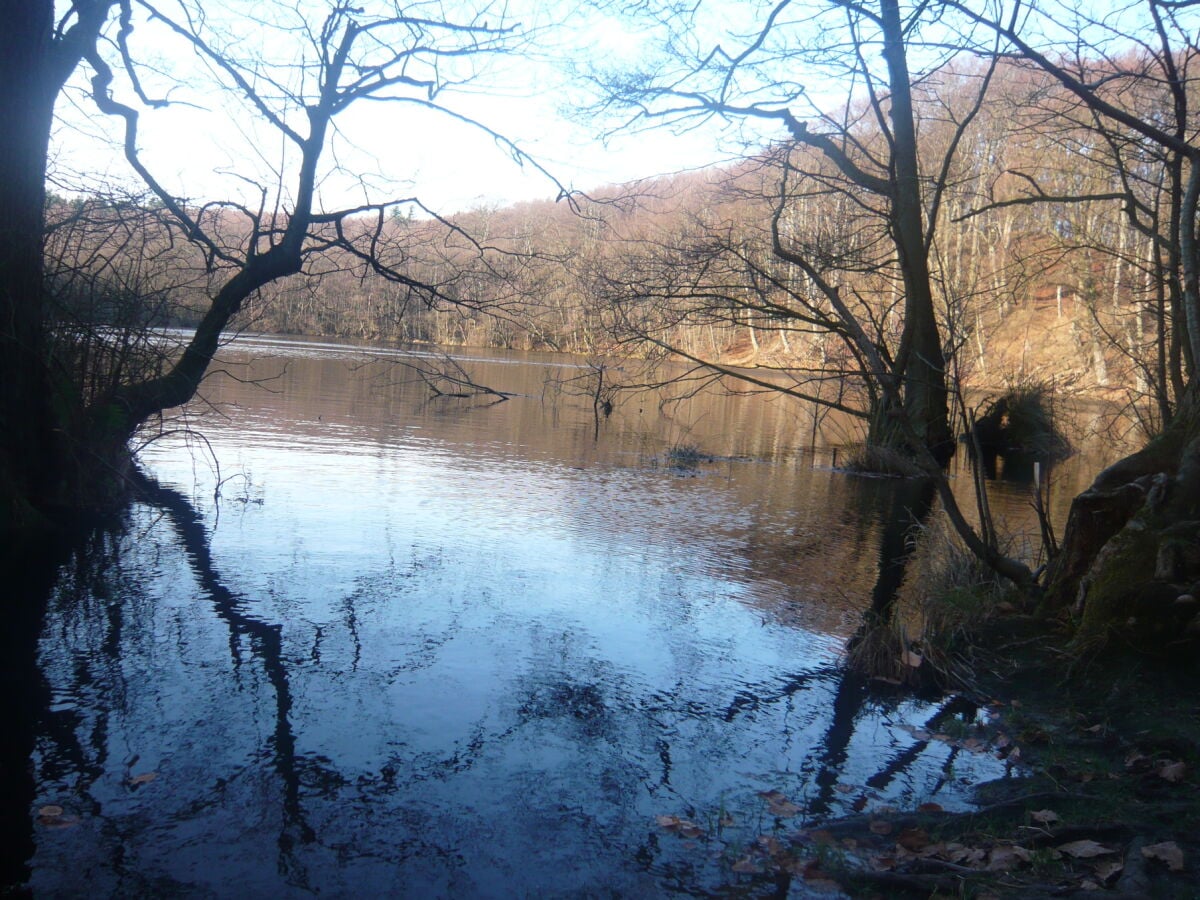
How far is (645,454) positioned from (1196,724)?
14023mm

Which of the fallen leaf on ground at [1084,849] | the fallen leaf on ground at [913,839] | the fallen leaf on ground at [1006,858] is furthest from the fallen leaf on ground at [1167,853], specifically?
the fallen leaf on ground at [913,839]

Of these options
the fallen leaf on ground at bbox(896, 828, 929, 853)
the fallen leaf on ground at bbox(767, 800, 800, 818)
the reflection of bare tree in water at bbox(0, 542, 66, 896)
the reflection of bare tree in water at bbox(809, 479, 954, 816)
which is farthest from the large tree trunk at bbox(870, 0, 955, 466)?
the reflection of bare tree in water at bbox(0, 542, 66, 896)

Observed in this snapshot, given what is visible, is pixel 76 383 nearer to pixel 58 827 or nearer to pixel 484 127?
pixel 484 127

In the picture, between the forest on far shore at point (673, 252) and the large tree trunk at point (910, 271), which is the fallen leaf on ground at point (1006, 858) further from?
the forest on far shore at point (673, 252)

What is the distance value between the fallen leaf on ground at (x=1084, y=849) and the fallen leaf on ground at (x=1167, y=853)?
15 cm

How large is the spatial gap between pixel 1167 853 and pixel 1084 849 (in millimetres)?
307

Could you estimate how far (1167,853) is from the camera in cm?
394

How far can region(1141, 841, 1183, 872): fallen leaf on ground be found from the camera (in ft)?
12.7

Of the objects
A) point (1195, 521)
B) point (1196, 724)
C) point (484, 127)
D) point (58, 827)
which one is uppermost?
point (484, 127)

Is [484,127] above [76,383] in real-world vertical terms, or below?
above

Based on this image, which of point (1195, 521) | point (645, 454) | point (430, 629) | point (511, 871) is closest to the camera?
point (511, 871)

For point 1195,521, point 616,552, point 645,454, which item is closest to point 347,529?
point 616,552

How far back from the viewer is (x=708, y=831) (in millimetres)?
4625

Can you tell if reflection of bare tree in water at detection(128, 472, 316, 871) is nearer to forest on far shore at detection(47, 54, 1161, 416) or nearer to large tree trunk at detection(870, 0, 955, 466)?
forest on far shore at detection(47, 54, 1161, 416)
